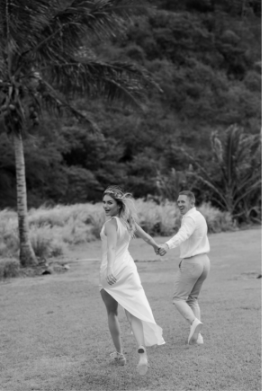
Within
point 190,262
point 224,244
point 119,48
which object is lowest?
point 224,244

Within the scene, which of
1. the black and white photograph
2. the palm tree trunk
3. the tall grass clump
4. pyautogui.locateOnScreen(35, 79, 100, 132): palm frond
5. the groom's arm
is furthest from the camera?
the tall grass clump

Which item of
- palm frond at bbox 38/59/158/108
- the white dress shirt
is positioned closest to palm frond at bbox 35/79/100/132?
palm frond at bbox 38/59/158/108

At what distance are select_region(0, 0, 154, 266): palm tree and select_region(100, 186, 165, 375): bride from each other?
291 inches

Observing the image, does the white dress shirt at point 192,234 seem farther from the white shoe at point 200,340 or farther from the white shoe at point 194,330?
the white shoe at point 200,340

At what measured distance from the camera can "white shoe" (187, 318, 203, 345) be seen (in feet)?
16.6

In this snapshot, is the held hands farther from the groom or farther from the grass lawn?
the grass lawn

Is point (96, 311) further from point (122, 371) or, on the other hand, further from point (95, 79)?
point (95, 79)

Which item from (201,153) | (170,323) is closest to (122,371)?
(170,323)

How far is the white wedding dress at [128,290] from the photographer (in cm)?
449

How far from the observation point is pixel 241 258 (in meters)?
12.1

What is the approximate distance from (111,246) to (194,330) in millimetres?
1236

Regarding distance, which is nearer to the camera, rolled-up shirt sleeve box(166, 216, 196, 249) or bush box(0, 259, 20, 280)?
rolled-up shirt sleeve box(166, 216, 196, 249)

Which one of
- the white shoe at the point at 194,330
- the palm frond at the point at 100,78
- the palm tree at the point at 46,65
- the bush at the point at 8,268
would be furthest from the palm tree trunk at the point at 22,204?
the white shoe at the point at 194,330

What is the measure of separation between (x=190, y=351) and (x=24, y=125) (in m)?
7.90
